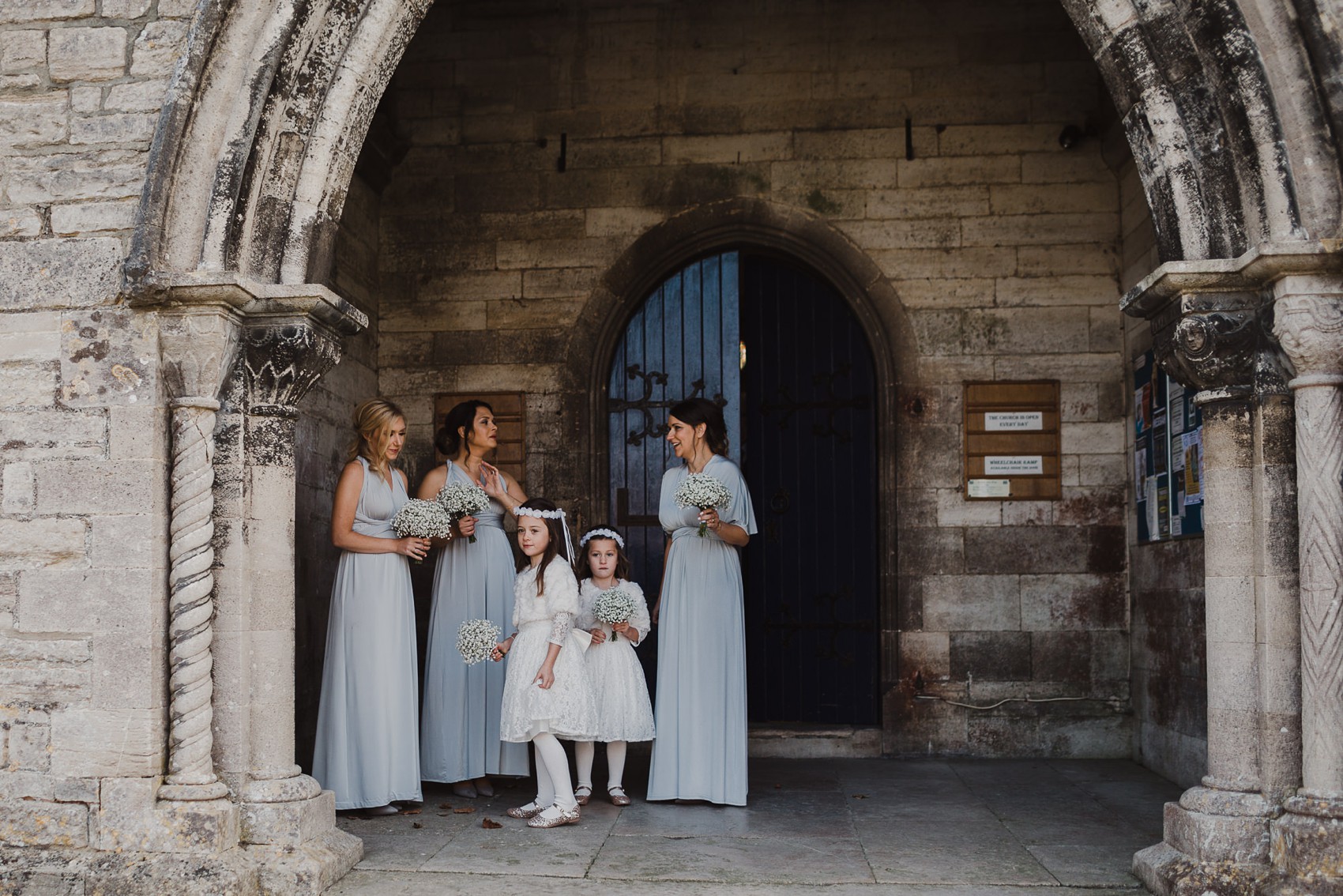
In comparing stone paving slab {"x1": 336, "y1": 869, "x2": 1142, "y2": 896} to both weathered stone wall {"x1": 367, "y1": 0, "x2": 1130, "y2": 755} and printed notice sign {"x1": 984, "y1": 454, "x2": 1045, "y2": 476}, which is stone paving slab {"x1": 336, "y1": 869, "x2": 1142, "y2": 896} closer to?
weathered stone wall {"x1": 367, "y1": 0, "x2": 1130, "y2": 755}

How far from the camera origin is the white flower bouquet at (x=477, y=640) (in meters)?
4.91

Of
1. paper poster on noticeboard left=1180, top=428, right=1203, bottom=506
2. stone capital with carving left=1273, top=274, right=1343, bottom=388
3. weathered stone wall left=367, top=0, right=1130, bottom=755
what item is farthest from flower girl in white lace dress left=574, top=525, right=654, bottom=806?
stone capital with carving left=1273, top=274, right=1343, bottom=388

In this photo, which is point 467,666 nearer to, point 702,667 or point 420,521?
point 420,521

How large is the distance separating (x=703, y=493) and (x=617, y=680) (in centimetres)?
86

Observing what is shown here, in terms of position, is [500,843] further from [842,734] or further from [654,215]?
[654,215]

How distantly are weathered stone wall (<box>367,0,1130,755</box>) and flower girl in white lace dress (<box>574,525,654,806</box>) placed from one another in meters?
1.61

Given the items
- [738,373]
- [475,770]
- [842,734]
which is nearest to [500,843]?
[475,770]

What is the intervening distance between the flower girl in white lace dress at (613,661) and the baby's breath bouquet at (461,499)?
0.50 metres

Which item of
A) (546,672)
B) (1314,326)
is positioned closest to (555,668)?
(546,672)

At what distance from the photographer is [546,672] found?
15.7ft

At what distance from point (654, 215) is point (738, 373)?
1.00m

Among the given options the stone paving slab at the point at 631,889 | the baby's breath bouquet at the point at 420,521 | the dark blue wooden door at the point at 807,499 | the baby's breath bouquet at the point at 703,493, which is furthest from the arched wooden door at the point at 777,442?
the stone paving slab at the point at 631,889

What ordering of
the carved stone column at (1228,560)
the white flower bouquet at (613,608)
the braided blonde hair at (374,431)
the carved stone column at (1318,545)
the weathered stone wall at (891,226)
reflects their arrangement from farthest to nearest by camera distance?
1. the weathered stone wall at (891,226)
2. the braided blonde hair at (374,431)
3. the white flower bouquet at (613,608)
4. the carved stone column at (1228,560)
5. the carved stone column at (1318,545)

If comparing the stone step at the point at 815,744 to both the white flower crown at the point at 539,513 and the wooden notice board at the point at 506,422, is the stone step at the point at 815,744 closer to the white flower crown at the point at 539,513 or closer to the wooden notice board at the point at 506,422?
the wooden notice board at the point at 506,422
